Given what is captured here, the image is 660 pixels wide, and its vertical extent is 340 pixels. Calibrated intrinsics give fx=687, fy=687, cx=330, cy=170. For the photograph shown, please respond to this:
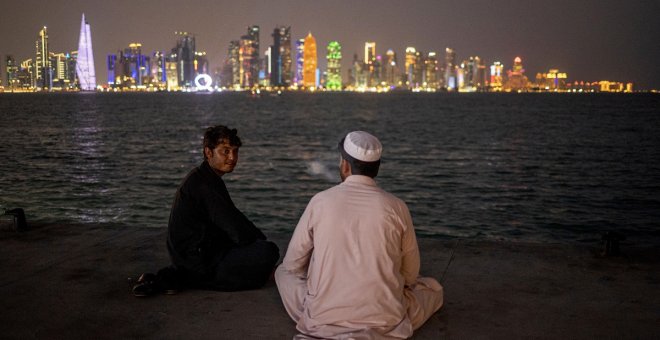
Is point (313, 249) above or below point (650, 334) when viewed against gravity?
above

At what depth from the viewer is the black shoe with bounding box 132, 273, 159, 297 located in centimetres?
503

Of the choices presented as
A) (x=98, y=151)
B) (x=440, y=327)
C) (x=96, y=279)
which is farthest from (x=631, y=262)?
(x=98, y=151)

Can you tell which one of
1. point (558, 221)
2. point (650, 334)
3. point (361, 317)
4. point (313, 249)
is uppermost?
point (313, 249)

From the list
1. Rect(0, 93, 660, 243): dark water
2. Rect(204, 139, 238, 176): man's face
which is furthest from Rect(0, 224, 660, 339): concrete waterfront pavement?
Rect(0, 93, 660, 243): dark water

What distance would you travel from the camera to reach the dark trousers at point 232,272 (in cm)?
511

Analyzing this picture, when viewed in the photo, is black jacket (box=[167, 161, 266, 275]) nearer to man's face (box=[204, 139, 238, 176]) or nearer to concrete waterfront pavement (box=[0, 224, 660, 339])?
man's face (box=[204, 139, 238, 176])

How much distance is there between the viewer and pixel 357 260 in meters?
3.92

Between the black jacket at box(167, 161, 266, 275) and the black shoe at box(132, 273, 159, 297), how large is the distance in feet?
0.75

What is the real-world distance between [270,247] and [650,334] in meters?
2.70

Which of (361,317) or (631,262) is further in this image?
(631,262)

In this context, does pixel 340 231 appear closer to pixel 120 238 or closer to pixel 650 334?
pixel 650 334

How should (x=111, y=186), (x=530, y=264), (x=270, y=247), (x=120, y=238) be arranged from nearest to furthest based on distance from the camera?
(x=270, y=247) → (x=530, y=264) → (x=120, y=238) → (x=111, y=186)

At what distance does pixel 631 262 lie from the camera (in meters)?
6.00

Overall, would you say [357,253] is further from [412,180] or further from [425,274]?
[412,180]
